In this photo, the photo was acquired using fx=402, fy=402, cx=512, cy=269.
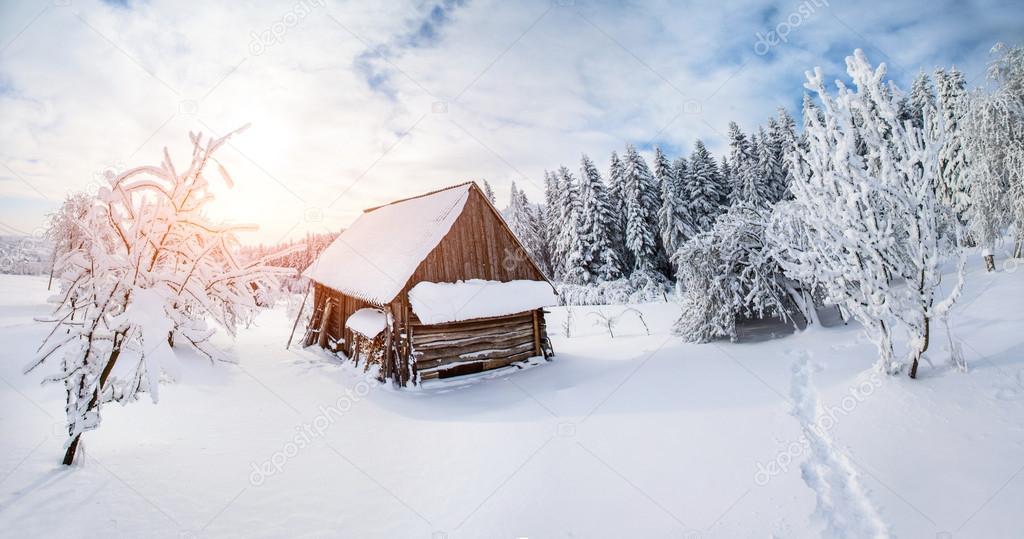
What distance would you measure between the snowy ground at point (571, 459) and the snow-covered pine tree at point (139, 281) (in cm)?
90

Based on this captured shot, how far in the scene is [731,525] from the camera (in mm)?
4367

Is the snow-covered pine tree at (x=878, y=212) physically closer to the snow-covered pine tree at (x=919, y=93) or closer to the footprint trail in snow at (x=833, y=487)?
the footprint trail in snow at (x=833, y=487)

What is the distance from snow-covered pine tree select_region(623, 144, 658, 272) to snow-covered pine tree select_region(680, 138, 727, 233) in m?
3.11

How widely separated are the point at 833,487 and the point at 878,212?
469cm

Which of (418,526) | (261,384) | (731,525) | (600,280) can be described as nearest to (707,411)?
(731,525)

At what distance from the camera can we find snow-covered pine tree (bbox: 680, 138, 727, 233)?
34.5 meters

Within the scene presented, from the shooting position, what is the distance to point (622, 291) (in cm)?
3253

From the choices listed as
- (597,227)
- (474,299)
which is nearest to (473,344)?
(474,299)

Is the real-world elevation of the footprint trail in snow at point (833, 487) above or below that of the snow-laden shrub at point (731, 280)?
below

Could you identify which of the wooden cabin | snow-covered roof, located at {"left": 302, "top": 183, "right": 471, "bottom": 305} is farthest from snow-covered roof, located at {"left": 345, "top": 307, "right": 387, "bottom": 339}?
snow-covered roof, located at {"left": 302, "top": 183, "right": 471, "bottom": 305}

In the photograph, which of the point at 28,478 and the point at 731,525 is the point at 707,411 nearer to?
the point at 731,525

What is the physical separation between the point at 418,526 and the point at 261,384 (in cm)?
813

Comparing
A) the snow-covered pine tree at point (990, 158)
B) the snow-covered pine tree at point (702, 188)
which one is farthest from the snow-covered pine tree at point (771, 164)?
the snow-covered pine tree at point (990, 158)

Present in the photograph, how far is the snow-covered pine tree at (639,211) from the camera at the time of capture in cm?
3409
